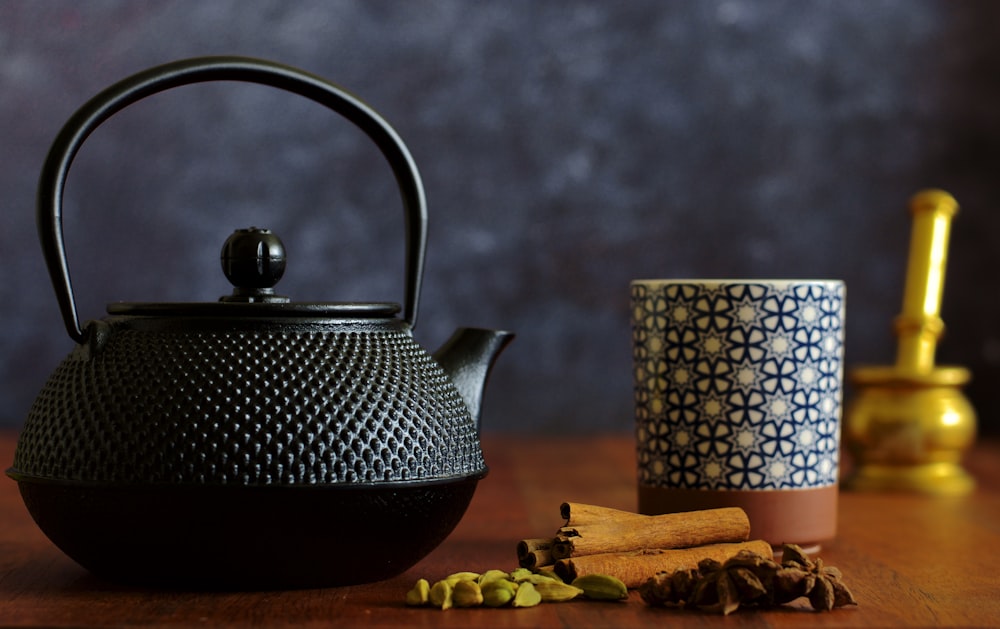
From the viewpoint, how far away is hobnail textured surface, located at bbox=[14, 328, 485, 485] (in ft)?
2.22

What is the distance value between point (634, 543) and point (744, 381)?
0.54 ft

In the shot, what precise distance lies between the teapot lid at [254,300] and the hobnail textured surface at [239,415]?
1cm

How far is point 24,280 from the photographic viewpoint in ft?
6.30

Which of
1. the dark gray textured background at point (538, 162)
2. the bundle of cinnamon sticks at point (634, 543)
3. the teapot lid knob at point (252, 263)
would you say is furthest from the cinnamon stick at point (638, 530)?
the dark gray textured background at point (538, 162)

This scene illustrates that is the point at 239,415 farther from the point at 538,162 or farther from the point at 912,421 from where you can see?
the point at 538,162

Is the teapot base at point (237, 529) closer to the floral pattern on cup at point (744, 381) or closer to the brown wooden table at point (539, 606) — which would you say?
the brown wooden table at point (539, 606)

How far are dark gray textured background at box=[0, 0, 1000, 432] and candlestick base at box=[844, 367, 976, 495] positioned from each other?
0.61 metres

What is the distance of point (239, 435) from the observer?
0.68 m

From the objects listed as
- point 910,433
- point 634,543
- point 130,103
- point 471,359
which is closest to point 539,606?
point 634,543

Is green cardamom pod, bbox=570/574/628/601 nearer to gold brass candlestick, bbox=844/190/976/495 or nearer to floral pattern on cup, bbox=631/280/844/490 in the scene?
floral pattern on cup, bbox=631/280/844/490

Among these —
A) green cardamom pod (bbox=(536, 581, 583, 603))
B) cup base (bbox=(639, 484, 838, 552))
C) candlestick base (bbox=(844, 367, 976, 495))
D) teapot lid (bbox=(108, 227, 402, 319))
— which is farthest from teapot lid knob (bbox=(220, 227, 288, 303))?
candlestick base (bbox=(844, 367, 976, 495))

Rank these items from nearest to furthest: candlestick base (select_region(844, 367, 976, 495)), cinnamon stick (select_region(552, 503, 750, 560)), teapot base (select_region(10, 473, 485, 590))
→ 1. teapot base (select_region(10, 473, 485, 590))
2. cinnamon stick (select_region(552, 503, 750, 560))
3. candlestick base (select_region(844, 367, 976, 495))

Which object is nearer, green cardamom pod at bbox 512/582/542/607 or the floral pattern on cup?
green cardamom pod at bbox 512/582/542/607

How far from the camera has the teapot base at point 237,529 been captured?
26.5 inches
